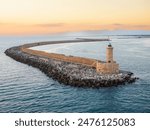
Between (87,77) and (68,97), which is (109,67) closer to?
(87,77)

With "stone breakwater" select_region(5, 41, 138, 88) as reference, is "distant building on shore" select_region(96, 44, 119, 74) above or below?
above

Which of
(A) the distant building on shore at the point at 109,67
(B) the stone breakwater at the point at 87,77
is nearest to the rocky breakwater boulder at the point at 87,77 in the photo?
(B) the stone breakwater at the point at 87,77

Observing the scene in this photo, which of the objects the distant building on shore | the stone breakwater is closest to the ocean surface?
the stone breakwater

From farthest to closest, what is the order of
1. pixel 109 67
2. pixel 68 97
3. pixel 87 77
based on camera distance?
pixel 109 67
pixel 87 77
pixel 68 97

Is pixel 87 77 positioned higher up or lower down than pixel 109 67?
lower down

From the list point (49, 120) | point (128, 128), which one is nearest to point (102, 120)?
point (128, 128)

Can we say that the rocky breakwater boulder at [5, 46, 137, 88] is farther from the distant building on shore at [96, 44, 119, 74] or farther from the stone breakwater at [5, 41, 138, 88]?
the distant building on shore at [96, 44, 119, 74]

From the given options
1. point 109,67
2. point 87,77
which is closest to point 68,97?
point 87,77

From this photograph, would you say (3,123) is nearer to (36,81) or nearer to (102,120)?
(102,120)

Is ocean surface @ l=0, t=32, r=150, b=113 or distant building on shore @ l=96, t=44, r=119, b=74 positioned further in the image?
distant building on shore @ l=96, t=44, r=119, b=74

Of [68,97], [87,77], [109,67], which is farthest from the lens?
[109,67]

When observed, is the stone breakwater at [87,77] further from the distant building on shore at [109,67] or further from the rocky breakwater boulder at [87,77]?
the distant building on shore at [109,67]

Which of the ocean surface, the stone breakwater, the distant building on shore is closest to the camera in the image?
the ocean surface

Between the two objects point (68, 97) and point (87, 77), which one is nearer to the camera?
point (68, 97)
